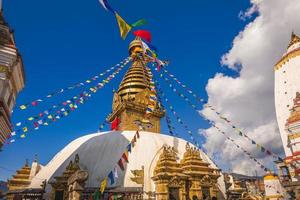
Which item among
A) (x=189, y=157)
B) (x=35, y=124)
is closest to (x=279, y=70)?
(x=189, y=157)

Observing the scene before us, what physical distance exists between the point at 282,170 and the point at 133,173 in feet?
49.3

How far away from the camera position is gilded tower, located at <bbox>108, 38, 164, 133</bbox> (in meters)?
25.4

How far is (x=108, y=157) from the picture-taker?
1591 centimetres

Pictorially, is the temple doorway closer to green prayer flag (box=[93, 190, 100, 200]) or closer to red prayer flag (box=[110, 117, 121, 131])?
green prayer flag (box=[93, 190, 100, 200])

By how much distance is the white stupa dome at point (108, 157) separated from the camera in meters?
14.9

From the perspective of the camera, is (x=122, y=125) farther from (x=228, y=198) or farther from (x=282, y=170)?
(x=282, y=170)

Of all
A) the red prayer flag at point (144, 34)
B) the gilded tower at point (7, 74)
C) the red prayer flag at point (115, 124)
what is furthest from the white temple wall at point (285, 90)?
the gilded tower at point (7, 74)

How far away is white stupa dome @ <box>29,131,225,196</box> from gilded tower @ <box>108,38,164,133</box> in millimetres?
6358

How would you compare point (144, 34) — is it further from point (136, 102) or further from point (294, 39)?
point (294, 39)

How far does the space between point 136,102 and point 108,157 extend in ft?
36.2

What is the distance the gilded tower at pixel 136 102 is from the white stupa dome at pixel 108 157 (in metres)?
6.36

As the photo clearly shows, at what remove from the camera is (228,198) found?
17.8 metres

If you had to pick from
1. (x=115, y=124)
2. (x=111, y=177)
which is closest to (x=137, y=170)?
(x=111, y=177)

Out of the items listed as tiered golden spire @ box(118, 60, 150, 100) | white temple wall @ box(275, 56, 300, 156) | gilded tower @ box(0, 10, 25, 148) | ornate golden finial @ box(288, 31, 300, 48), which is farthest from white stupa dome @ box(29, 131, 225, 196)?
ornate golden finial @ box(288, 31, 300, 48)
